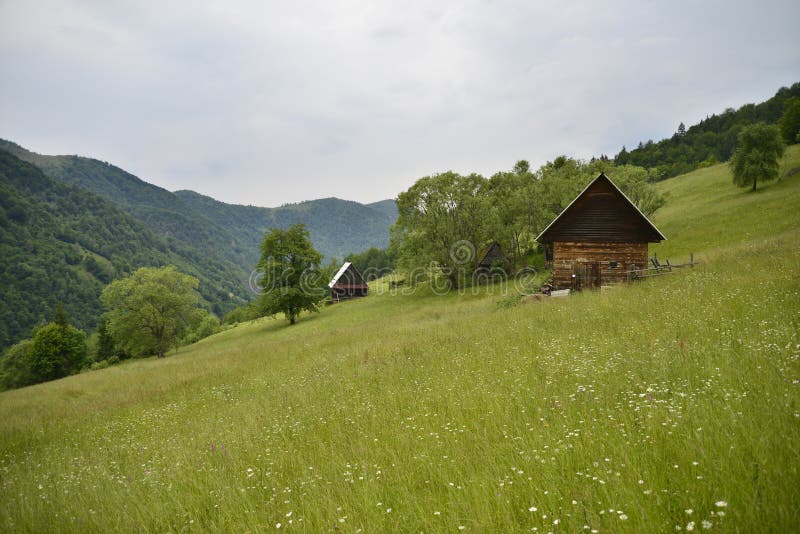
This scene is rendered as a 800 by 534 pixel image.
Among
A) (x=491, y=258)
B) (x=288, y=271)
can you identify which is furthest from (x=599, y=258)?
(x=288, y=271)

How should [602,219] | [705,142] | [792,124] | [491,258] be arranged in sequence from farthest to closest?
1. [705,142]
2. [792,124]
3. [491,258]
4. [602,219]

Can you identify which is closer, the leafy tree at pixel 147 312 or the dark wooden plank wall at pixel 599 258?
the dark wooden plank wall at pixel 599 258

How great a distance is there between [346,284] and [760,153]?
6436cm

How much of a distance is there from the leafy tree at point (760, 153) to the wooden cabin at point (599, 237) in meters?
38.2

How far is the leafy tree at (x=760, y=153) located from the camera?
43656 mm

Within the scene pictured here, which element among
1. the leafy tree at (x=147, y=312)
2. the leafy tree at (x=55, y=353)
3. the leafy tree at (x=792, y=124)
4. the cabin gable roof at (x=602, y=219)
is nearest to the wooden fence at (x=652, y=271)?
the cabin gable roof at (x=602, y=219)

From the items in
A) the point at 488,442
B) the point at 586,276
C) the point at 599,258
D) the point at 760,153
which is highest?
the point at 760,153

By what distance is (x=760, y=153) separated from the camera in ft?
145

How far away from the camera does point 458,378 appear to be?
6.91 metres

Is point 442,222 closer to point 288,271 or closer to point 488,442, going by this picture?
point 288,271

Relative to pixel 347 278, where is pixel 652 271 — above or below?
below

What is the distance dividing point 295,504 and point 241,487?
879mm

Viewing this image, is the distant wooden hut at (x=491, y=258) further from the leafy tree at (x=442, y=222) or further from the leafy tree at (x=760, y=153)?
the leafy tree at (x=760, y=153)

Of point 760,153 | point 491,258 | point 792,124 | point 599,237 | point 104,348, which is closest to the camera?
point 599,237
